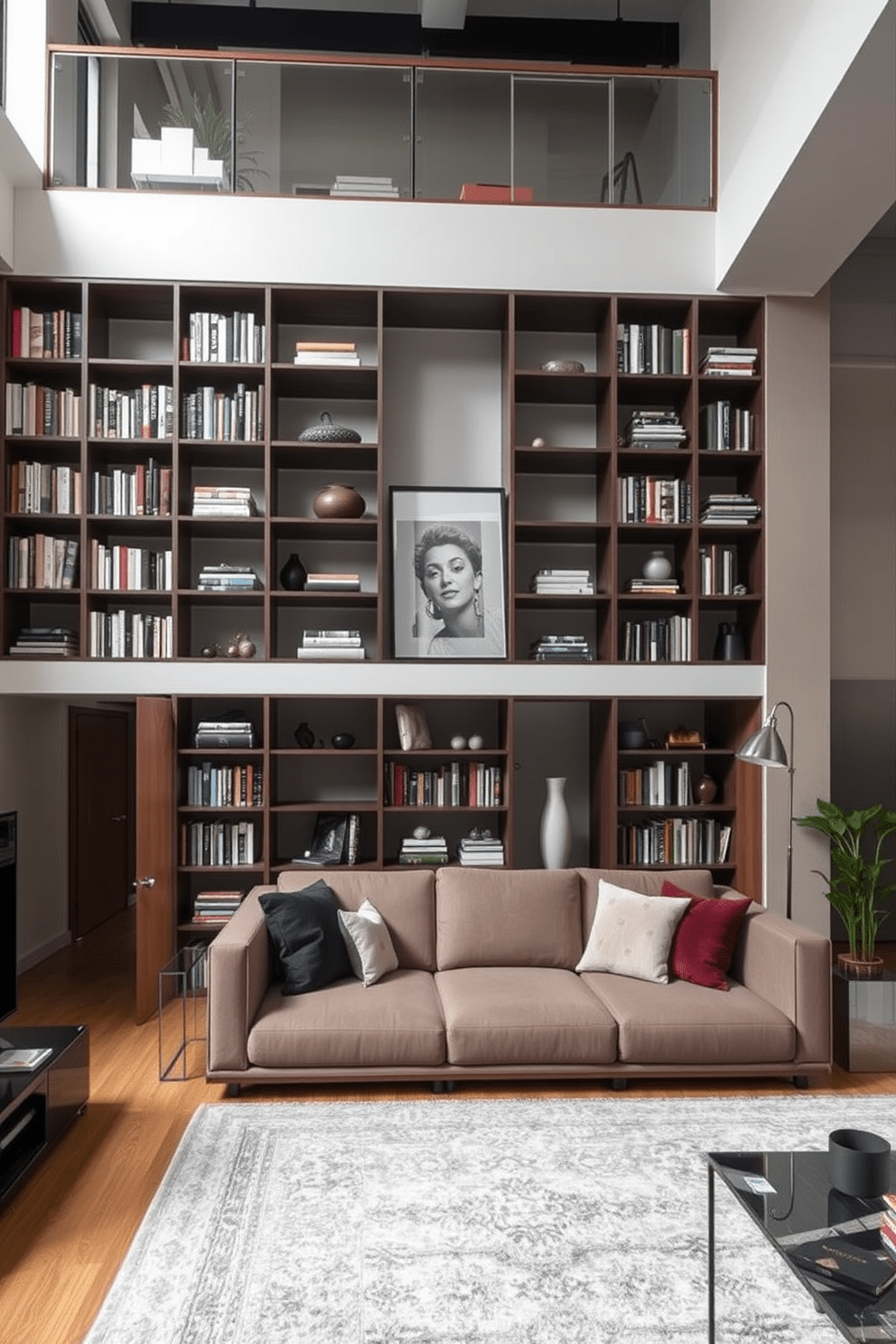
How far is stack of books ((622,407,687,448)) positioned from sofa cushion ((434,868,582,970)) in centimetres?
231

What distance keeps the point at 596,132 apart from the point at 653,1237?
5.07 m

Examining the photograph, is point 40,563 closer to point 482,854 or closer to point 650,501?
point 482,854

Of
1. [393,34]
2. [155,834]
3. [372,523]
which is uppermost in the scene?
[393,34]

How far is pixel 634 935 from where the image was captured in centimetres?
453

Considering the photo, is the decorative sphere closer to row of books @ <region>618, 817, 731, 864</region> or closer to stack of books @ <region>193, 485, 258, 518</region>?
row of books @ <region>618, 817, 731, 864</region>

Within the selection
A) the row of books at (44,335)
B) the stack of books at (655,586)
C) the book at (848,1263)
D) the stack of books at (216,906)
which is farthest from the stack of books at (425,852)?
the book at (848,1263)

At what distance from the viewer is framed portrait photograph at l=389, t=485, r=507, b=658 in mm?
5598

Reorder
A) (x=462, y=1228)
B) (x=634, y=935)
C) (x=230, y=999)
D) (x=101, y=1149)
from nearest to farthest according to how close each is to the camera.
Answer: (x=462, y=1228)
(x=101, y=1149)
(x=230, y=999)
(x=634, y=935)

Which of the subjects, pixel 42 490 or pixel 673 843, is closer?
pixel 42 490

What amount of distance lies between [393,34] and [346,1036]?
5.87 m

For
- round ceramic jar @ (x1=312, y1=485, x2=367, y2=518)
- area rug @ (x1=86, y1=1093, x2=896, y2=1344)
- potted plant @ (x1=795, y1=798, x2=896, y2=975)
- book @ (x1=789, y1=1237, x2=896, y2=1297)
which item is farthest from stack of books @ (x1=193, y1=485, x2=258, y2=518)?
book @ (x1=789, y1=1237, x2=896, y2=1297)

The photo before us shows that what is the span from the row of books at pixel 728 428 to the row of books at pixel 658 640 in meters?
0.93

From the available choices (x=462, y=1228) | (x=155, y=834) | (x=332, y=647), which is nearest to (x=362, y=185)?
(x=332, y=647)

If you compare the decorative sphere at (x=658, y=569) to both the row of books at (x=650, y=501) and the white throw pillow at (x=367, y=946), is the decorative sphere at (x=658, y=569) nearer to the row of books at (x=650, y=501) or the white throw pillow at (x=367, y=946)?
the row of books at (x=650, y=501)
